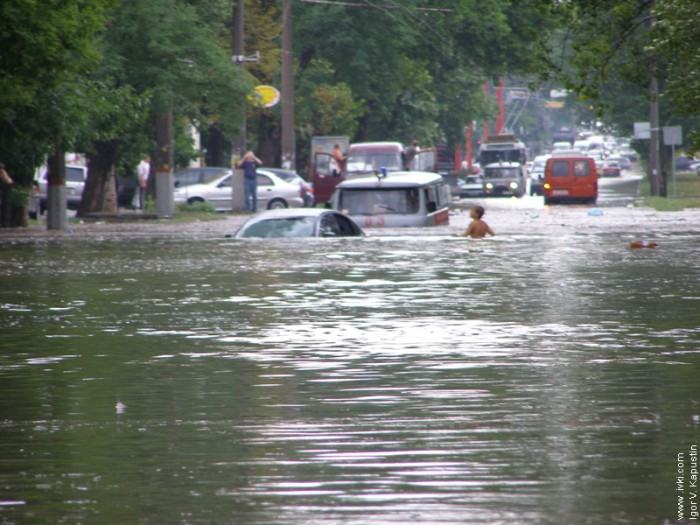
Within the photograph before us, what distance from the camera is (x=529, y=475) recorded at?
8234 mm

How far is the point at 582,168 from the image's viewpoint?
6844 cm

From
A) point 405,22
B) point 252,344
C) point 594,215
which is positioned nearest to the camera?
point 252,344

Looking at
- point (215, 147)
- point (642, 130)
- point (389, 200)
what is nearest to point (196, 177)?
point (215, 147)

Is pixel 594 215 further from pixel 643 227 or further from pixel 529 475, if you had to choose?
pixel 529 475

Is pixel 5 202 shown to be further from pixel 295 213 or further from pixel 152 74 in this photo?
pixel 295 213

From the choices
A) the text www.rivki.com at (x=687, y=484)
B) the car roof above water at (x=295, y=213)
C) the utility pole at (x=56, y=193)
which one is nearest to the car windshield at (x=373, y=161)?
the utility pole at (x=56, y=193)

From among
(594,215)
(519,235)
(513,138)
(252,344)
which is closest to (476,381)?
(252,344)

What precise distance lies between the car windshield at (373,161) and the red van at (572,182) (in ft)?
36.0

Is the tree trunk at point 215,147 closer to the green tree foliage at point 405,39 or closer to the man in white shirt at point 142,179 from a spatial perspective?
the green tree foliage at point 405,39

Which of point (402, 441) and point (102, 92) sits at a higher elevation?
point (102, 92)

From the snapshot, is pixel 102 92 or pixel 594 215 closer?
pixel 102 92

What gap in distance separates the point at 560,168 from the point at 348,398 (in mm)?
58719

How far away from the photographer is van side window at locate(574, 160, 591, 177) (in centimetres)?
6819

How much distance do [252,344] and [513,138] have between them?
9655 cm
